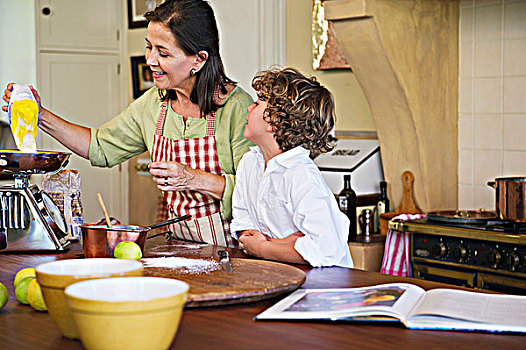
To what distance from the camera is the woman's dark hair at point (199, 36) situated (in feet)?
7.23

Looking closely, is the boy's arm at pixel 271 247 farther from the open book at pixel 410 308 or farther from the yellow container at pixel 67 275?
the yellow container at pixel 67 275

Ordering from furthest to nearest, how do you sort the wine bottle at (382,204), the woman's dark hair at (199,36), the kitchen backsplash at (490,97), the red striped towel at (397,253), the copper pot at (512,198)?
the wine bottle at (382,204) → the kitchen backsplash at (490,97) → the red striped towel at (397,253) → the copper pot at (512,198) → the woman's dark hair at (199,36)

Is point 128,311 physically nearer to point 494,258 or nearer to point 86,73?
point 494,258

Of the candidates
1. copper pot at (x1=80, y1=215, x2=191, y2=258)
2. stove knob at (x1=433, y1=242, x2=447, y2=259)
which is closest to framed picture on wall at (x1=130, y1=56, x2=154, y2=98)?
stove knob at (x1=433, y1=242, x2=447, y2=259)

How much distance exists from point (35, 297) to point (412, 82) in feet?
7.67

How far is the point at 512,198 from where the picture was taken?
2.64 meters

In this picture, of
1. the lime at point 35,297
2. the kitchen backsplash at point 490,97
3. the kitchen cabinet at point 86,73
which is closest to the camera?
the lime at point 35,297

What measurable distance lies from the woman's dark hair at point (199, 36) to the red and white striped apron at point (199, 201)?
0.07m

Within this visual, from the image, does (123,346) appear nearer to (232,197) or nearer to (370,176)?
(232,197)

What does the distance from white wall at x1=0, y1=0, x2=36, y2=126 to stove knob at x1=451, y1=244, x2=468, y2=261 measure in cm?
411

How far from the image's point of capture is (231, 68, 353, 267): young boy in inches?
67.8

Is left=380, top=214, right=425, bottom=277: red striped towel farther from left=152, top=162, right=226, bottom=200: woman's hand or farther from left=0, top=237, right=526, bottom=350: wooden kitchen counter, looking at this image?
left=0, top=237, right=526, bottom=350: wooden kitchen counter

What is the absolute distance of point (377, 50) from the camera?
3.11m

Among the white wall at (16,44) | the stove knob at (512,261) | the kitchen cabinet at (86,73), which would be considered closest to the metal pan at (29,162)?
the stove knob at (512,261)
